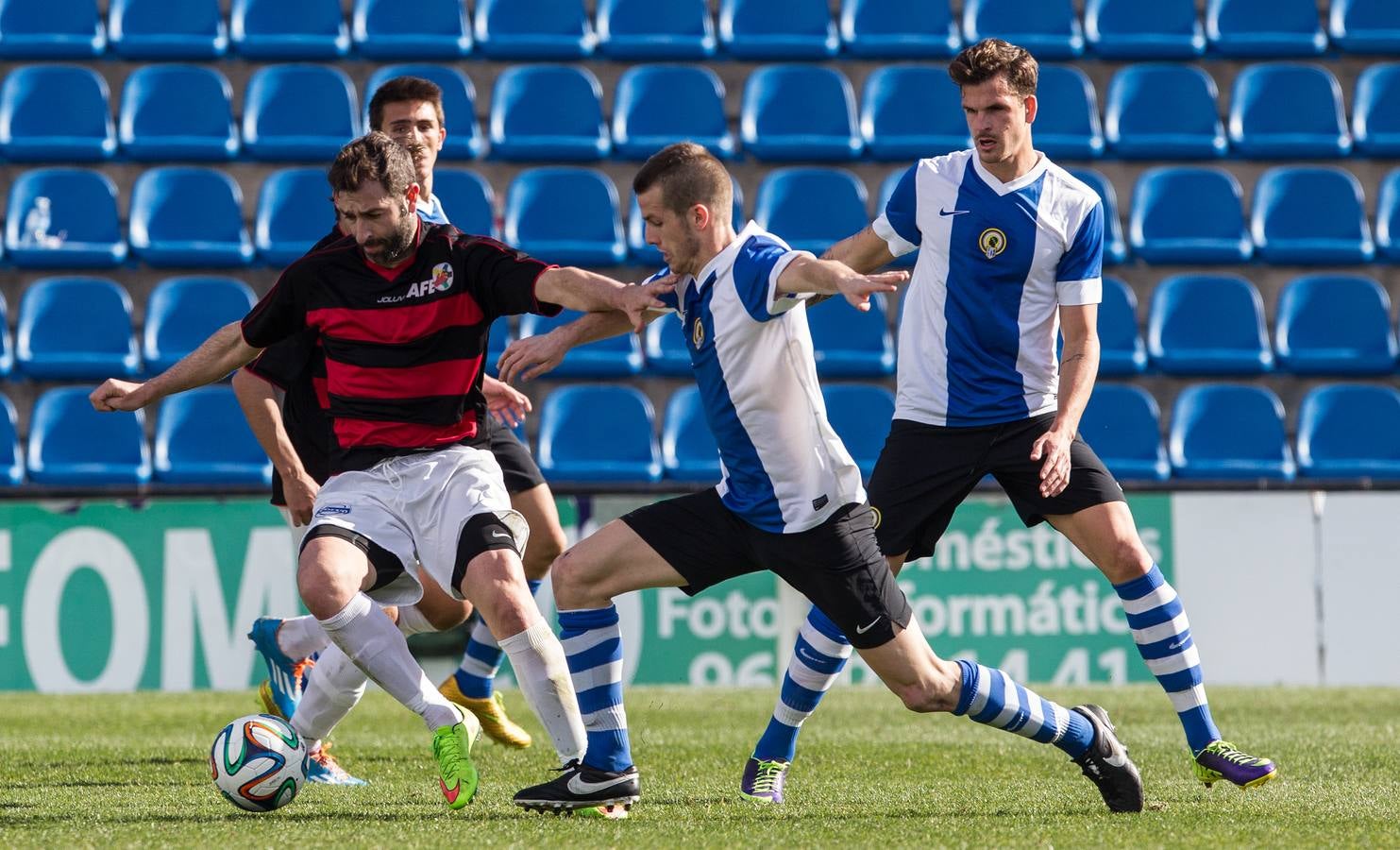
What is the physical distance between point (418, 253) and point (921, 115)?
745 centimetres

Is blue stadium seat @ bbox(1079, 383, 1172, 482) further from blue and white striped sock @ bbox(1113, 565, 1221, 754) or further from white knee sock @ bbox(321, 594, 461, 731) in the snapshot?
white knee sock @ bbox(321, 594, 461, 731)

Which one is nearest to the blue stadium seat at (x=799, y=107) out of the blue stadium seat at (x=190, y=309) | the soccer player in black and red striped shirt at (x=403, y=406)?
the blue stadium seat at (x=190, y=309)

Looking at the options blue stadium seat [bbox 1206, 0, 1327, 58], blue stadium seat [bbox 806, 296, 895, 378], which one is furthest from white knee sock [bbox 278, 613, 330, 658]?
blue stadium seat [bbox 1206, 0, 1327, 58]

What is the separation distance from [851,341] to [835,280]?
6979mm

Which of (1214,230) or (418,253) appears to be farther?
(1214,230)

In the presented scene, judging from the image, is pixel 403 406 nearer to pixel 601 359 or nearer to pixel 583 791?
pixel 583 791

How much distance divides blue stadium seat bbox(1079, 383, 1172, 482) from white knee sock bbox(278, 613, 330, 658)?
5.88m

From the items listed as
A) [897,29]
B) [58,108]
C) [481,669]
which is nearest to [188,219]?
[58,108]

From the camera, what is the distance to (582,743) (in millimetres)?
4676

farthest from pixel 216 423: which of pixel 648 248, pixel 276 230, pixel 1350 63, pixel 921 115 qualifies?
pixel 1350 63

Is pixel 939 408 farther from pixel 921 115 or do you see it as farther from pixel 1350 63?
pixel 1350 63

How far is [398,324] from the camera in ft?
16.2

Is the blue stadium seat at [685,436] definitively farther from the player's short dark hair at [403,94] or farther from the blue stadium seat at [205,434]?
the player's short dark hair at [403,94]

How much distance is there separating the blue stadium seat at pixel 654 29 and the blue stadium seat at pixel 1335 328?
14.2ft
